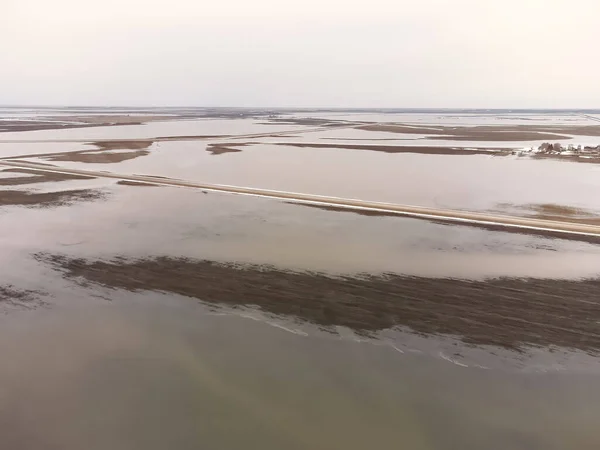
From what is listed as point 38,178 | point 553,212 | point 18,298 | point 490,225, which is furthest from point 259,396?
point 38,178

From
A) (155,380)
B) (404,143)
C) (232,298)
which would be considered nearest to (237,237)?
(232,298)

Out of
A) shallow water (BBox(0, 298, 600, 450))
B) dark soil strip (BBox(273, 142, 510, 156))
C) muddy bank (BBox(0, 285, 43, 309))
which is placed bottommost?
shallow water (BBox(0, 298, 600, 450))

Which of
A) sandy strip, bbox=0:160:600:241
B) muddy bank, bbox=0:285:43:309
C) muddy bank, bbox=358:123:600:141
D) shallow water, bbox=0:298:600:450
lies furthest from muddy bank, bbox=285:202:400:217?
muddy bank, bbox=358:123:600:141

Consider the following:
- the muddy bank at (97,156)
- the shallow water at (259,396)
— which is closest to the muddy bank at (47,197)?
the muddy bank at (97,156)

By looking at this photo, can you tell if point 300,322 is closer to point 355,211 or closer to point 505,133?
point 355,211

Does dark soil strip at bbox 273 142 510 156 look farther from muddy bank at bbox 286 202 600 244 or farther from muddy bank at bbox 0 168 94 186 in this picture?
muddy bank at bbox 0 168 94 186
